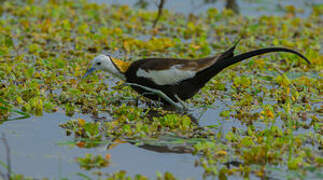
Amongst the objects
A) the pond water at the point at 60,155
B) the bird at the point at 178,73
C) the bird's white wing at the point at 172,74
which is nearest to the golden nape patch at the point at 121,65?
the bird at the point at 178,73

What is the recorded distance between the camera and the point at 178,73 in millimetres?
5562

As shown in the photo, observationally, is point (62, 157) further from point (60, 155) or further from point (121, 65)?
point (121, 65)

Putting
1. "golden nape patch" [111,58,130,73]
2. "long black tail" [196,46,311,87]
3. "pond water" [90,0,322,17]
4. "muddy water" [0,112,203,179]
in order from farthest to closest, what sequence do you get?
"pond water" [90,0,322,17] < "golden nape patch" [111,58,130,73] < "long black tail" [196,46,311,87] < "muddy water" [0,112,203,179]

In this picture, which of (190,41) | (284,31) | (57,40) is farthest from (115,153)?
(284,31)

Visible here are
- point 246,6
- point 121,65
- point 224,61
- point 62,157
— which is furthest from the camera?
point 246,6

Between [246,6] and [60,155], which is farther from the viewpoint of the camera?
[246,6]

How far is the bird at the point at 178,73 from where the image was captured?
5.56 metres

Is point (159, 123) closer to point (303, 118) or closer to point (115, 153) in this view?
point (115, 153)

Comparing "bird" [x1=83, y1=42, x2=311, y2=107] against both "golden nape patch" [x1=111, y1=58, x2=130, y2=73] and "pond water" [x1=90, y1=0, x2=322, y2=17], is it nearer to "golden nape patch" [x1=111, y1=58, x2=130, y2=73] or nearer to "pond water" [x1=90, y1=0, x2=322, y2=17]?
"golden nape patch" [x1=111, y1=58, x2=130, y2=73]

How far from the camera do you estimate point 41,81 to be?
21.2 feet

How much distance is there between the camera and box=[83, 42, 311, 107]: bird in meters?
A: 5.56

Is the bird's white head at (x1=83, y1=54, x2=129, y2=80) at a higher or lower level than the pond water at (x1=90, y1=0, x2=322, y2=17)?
lower

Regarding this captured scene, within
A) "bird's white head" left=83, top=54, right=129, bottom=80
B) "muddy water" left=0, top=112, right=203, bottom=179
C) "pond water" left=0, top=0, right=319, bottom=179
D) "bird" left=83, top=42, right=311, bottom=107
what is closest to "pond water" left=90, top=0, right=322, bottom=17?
"bird's white head" left=83, top=54, right=129, bottom=80

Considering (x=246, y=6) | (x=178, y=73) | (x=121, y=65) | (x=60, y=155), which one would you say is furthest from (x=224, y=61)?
(x=246, y=6)
